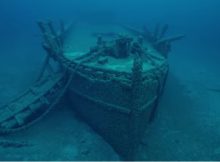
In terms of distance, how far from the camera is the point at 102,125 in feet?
22.3

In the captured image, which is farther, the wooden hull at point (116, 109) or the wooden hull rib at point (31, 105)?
the wooden hull rib at point (31, 105)

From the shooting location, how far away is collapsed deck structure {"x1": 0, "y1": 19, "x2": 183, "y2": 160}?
589 centimetres

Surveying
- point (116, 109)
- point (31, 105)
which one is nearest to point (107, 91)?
point (116, 109)

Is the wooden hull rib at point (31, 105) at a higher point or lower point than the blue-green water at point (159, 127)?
higher

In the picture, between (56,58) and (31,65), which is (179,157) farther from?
(31,65)

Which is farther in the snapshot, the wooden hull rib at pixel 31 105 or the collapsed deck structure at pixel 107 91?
the wooden hull rib at pixel 31 105

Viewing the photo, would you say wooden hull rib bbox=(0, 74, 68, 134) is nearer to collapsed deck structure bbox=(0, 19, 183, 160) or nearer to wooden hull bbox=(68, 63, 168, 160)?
collapsed deck structure bbox=(0, 19, 183, 160)

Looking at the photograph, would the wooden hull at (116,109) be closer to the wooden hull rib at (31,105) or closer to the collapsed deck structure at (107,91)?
the collapsed deck structure at (107,91)

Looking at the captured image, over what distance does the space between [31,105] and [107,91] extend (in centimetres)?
261

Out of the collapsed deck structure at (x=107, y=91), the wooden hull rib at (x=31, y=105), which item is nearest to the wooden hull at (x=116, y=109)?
the collapsed deck structure at (x=107, y=91)

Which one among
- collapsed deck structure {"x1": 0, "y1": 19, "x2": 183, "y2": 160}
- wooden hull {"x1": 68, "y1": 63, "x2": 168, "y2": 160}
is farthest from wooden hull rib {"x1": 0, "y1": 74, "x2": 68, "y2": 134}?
wooden hull {"x1": 68, "y1": 63, "x2": 168, "y2": 160}

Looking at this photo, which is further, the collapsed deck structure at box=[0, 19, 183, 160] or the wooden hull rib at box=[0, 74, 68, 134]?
the wooden hull rib at box=[0, 74, 68, 134]

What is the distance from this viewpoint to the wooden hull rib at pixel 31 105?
6.83 meters

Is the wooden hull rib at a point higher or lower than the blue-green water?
higher
